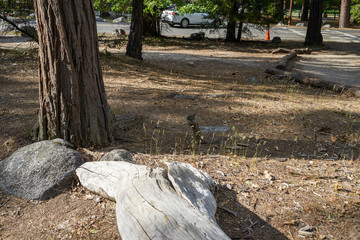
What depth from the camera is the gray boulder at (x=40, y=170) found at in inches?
147

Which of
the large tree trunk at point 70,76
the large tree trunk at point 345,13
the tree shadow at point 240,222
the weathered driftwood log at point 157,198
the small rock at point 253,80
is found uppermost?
the large tree trunk at point 345,13

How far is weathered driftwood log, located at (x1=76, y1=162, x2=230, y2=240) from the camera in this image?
2.53 meters

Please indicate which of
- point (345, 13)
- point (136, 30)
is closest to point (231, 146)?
point (136, 30)

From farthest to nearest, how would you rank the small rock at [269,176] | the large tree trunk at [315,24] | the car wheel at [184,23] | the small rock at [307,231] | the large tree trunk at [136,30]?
the car wheel at [184,23]
the large tree trunk at [315,24]
the large tree trunk at [136,30]
the small rock at [269,176]
the small rock at [307,231]

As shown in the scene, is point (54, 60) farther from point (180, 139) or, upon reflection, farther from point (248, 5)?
point (248, 5)

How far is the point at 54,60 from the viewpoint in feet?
13.5

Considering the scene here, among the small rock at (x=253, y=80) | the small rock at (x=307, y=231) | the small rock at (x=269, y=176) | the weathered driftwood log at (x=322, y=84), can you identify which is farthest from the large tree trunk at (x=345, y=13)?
the small rock at (x=307, y=231)

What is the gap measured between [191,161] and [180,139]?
0.63m

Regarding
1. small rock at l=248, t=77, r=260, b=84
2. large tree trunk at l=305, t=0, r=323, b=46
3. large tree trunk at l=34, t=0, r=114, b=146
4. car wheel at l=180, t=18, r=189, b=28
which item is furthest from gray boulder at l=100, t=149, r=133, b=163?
car wheel at l=180, t=18, r=189, b=28

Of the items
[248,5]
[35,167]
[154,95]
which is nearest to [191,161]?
[35,167]

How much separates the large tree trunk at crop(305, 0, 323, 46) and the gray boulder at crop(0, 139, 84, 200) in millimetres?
16212

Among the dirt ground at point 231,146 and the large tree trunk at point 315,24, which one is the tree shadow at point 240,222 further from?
the large tree trunk at point 315,24

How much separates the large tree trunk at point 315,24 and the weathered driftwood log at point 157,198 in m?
15.9

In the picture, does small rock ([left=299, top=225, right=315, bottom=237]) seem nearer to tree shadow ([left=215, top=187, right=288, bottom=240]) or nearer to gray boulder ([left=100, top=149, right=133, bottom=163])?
tree shadow ([left=215, top=187, right=288, bottom=240])
